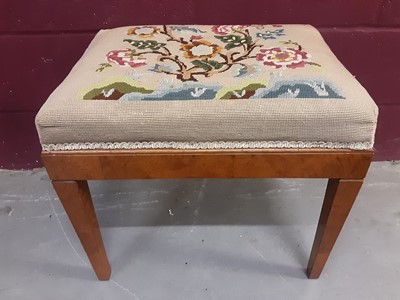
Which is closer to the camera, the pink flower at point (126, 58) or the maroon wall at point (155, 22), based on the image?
the pink flower at point (126, 58)

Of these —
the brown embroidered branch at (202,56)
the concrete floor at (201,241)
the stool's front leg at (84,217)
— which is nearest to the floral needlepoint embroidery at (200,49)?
the brown embroidered branch at (202,56)

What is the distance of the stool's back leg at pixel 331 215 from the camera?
0.73 metres

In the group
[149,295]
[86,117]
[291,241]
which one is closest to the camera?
[86,117]

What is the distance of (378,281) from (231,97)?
0.54 m

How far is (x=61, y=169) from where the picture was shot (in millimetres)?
697

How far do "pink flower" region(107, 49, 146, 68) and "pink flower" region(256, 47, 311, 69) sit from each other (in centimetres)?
21

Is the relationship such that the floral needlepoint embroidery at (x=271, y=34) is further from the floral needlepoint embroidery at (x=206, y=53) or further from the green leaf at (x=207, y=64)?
the green leaf at (x=207, y=64)

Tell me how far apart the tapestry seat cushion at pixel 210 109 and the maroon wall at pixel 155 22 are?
13.3 inches

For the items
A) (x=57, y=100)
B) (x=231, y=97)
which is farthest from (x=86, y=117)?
(x=231, y=97)

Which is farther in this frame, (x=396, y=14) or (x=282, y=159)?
(x=396, y=14)

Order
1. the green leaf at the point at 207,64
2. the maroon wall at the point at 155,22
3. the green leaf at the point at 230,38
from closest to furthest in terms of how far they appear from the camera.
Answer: the green leaf at the point at 207,64 → the green leaf at the point at 230,38 → the maroon wall at the point at 155,22

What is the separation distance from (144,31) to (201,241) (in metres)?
0.48

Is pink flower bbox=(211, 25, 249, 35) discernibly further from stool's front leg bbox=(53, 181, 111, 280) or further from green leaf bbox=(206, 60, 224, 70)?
stool's front leg bbox=(53, 181, 111, 280)

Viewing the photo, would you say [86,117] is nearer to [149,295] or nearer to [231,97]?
[231,97]
